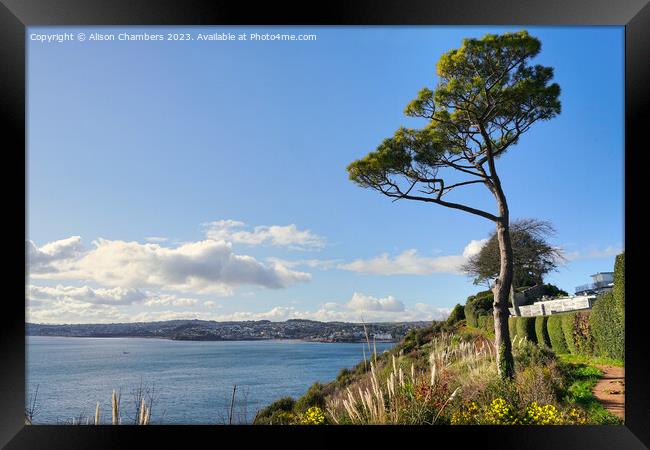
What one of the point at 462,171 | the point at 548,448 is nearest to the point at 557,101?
the point at 462,171

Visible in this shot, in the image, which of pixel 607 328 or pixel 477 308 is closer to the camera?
pixel 607 328

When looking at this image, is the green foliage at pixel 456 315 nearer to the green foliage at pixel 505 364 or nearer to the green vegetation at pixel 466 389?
the green vegetation at pixel 466 389

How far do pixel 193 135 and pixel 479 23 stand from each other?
389 centimetres

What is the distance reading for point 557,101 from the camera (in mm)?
6801

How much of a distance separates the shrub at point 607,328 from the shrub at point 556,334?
29.2 inches

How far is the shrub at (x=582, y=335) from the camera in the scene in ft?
26.2

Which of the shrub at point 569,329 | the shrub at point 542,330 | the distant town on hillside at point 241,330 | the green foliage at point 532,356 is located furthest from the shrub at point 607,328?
the distant town on hillside at point 241,330

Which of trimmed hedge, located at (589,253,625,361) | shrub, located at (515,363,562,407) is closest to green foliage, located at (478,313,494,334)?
trimmed hedge, located at (589,253,625,361)

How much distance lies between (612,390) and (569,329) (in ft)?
7.31

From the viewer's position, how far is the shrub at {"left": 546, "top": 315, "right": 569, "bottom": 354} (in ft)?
28.2

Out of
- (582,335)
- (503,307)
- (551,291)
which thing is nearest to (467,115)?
(503,307)

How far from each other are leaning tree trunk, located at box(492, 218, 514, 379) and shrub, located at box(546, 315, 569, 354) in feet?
9.44

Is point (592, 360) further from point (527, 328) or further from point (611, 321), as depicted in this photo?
point (527, 328)

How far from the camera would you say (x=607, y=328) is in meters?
7.55
